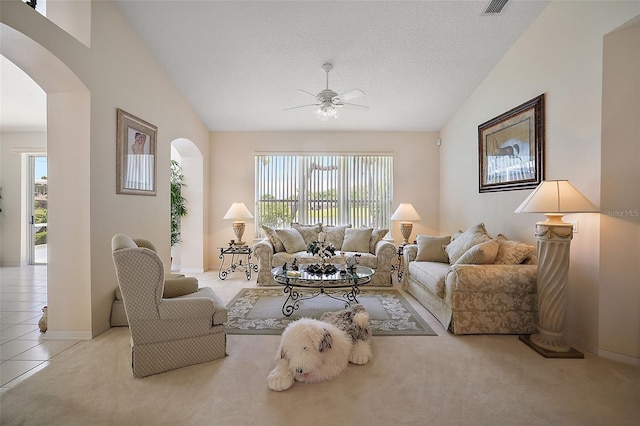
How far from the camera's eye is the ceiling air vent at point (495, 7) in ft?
10.00

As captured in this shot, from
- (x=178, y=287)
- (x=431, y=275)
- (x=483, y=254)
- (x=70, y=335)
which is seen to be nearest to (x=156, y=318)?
(x=178, y=287)

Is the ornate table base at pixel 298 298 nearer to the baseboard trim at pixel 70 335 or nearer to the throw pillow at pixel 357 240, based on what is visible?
the throw pillow at pixel 357 240

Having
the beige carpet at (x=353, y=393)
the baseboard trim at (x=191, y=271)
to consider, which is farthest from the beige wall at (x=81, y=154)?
the baseboard trim at (x=191, y=271)

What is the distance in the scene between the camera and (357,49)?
3795mm

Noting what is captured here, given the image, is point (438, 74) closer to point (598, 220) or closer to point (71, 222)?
point (598, 220)

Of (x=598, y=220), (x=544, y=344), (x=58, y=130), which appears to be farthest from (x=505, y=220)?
(x=58, y=130)

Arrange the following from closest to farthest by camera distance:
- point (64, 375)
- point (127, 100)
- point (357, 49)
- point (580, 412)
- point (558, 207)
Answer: point (580, 412) < point (64, 375) < point (558, 207) < point (127, 100) < point (357, 49)

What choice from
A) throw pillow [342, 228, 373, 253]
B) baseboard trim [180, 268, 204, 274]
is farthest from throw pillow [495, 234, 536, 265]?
baseboard trim [180, 268, 204, 274]

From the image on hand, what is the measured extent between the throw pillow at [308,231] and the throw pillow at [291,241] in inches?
8.1

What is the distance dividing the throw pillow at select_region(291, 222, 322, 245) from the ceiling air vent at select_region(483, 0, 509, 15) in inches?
153

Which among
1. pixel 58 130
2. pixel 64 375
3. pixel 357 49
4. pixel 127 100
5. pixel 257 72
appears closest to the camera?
pixel 64 375

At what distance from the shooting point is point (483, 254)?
10.6ft

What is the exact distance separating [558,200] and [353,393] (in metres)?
2.34

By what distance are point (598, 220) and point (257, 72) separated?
4261 millimetres
